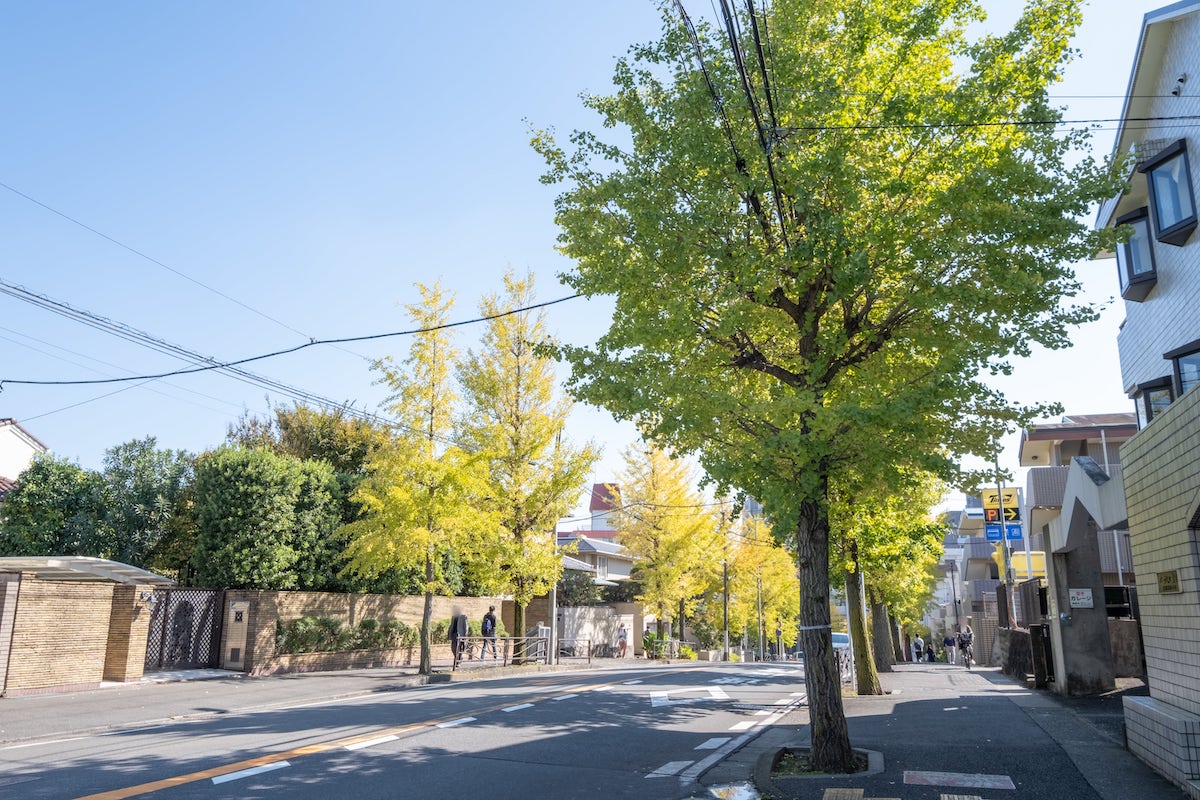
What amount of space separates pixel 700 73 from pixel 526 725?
9.31m

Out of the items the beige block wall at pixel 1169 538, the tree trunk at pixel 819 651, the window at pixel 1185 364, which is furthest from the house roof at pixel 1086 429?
the tree trunk at pixel 819 651

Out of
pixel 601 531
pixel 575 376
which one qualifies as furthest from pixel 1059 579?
pixel 601 531

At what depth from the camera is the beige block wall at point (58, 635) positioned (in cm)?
1631

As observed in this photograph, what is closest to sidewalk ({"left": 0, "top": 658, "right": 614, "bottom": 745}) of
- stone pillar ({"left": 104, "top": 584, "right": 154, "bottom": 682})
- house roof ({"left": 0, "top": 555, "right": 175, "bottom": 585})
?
stone pillar ({"left": 104, "top": 584, "right": 154, "bottom": 682})

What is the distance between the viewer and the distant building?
35094 millimetres

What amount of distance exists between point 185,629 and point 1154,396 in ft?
79.2

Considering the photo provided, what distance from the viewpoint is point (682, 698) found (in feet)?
55.0

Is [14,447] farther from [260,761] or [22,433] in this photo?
[260,761]

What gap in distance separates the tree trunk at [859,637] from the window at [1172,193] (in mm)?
8622

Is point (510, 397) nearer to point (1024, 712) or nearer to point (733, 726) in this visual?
point (733, 726)

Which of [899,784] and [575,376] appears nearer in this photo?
[899,784]

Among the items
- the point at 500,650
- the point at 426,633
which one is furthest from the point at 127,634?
the point at 500,650

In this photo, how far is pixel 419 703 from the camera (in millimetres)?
15133

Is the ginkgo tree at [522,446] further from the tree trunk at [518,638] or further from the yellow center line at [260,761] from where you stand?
the yellow center line at [260,761]
